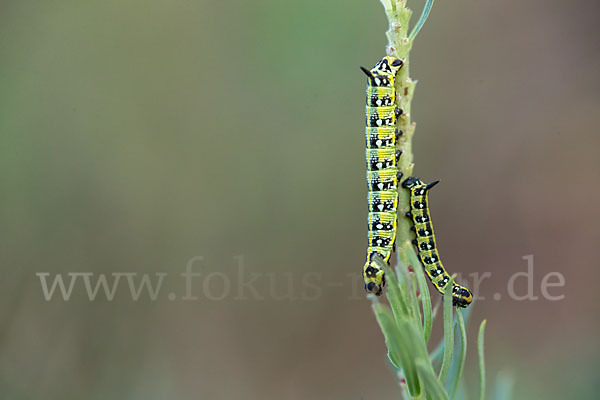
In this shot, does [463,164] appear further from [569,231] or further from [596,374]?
[596,374]

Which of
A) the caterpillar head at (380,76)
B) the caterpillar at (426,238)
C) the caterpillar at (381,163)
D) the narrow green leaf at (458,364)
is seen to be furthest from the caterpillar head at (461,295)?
the caterpillar head at (380,76)

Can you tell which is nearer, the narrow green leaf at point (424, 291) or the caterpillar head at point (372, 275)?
the narrow green leaf at point (424, 291)

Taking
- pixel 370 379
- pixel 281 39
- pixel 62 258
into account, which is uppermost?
pixel 281 39

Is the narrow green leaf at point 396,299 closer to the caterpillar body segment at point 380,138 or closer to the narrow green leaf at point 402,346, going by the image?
the narrow green leaf at point 402,346

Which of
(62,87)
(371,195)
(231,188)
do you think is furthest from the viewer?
(231,188)

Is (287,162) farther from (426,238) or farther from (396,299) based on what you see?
(396,299)

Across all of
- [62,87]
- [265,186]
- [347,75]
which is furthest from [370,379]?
[62,87]

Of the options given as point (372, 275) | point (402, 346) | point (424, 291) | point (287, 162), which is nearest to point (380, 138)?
point (372, 275)
